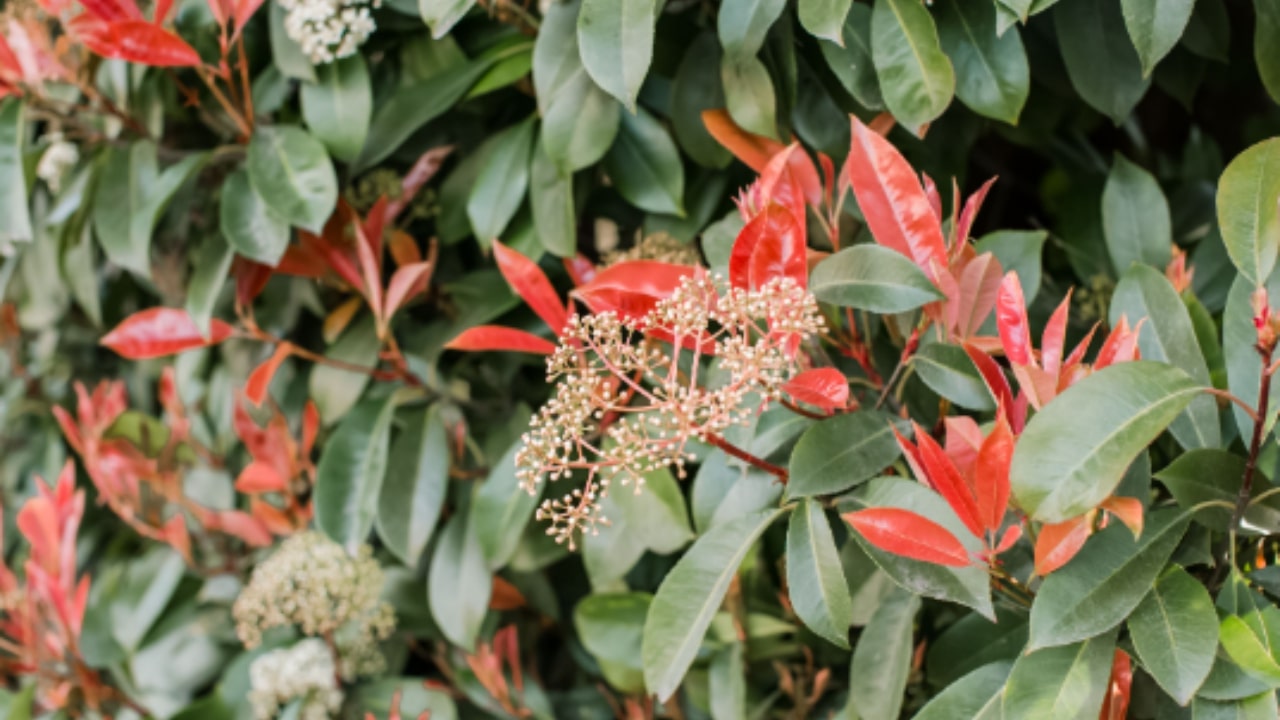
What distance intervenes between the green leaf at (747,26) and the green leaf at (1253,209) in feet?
0.99

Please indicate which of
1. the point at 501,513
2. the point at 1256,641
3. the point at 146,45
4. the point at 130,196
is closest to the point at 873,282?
the point at 1256,641

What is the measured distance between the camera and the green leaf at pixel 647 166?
831 mm

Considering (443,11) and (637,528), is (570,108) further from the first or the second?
(637,528)

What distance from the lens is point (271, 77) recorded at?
3.12 ft

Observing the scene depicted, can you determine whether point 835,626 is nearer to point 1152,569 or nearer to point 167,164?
point 1152,569

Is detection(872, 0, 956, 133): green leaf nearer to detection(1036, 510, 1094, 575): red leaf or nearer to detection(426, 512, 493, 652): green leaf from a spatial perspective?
detection(1036, 510, 1094, 575): red leaf

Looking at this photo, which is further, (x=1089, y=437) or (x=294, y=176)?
(x=294, y=176)

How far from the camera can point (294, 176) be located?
85 cm

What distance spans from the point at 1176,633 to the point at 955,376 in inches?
7.3

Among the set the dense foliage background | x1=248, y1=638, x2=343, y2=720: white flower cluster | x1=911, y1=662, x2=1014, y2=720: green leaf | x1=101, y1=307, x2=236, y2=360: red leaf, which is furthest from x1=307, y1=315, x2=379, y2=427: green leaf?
x1=911, y1=662, x2=1014, y2=720: green leaf

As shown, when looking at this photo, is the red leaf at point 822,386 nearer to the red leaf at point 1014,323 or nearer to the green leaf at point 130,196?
the red leaf at point 1014,323

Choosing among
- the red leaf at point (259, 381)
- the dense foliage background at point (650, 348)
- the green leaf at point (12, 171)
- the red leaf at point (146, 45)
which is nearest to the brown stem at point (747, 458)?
the dense foliage background at point (650, 348)

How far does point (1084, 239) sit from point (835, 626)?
57 cm

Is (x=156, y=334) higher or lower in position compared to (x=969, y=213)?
lower
